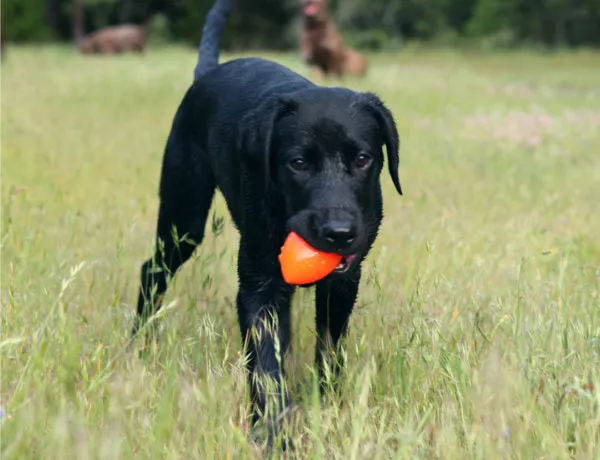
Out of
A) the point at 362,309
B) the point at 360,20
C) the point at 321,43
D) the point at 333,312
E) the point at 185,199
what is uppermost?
the point at 185,199

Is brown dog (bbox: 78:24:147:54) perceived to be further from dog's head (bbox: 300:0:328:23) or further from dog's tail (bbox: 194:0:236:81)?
dog's tail (bbox: 194:0:236:81)

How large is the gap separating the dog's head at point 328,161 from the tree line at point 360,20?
3499 cm

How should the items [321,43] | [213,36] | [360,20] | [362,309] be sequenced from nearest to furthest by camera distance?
[362,309]
[213,36]
[321,43]
[360,20]

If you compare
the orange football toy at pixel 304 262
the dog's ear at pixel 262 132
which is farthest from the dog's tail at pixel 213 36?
the orange football toy at pixel 304 262

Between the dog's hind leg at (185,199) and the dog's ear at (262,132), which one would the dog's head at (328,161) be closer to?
the dog's ear at (262,132)

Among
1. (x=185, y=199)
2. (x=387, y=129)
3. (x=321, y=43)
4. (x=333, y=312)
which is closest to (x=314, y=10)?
(x=321, y=43)

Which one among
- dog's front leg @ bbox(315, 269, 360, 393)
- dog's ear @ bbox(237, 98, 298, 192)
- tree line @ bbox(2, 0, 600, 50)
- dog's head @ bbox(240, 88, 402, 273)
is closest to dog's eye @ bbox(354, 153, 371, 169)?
dog's head @ bbox(240, 88, 402, 273)

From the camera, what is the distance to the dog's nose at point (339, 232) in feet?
8.78

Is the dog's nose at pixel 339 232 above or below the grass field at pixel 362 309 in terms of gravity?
above

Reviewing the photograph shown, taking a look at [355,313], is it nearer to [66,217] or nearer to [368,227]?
[368,227]

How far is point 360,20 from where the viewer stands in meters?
39.6

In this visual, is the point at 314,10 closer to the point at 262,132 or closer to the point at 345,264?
the point at 262,132

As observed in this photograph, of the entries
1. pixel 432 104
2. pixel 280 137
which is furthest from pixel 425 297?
pixel 432 104

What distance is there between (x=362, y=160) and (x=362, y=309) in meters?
1.05
